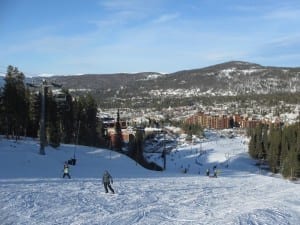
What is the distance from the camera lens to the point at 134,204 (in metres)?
29.5

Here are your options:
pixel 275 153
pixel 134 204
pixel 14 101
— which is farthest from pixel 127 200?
pixel 275 153

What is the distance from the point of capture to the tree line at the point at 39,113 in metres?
72.6

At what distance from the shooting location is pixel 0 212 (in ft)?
78.6

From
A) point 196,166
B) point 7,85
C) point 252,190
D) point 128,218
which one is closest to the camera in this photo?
point 128,218

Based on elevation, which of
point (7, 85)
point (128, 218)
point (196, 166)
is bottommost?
point (196, 166)

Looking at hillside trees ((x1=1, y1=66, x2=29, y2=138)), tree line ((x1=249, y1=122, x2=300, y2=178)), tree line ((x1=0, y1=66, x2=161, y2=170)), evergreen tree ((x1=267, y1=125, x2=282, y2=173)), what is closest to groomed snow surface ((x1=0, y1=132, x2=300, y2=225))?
tree line ((x1=0, y1=66, x2=161, y2=170))

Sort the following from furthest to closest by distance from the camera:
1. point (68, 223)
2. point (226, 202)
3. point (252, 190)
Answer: point (252, 190)
point (226, 202)
point (68, 223)

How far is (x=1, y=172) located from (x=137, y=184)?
37.2ft

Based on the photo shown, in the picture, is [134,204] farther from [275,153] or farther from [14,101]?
[275,153]

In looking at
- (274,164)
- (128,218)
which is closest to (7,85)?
(128,218)

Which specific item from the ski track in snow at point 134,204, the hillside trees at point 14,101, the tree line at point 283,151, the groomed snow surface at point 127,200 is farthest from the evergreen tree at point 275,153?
the ski track in snow at point 134,204

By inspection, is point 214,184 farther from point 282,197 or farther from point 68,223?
point 68,223

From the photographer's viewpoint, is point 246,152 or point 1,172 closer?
point 1,172

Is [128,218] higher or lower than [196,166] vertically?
higher
